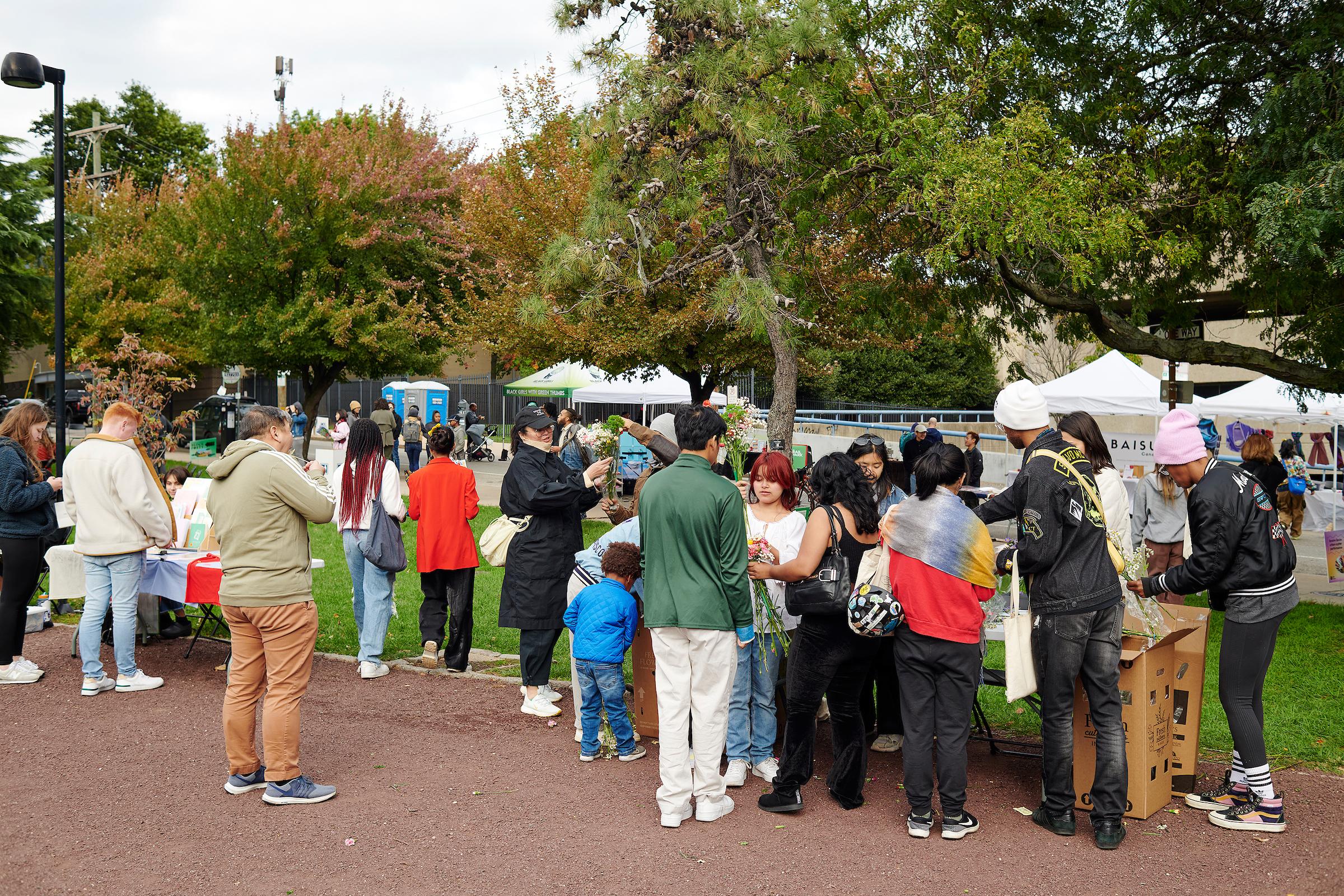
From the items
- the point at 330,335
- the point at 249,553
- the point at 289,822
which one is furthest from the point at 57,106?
the point at 330,335

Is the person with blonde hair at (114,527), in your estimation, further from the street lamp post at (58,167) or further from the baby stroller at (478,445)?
the baby stroller at (478,445)

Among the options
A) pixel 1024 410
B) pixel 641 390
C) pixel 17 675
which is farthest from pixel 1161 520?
pixel 641 390

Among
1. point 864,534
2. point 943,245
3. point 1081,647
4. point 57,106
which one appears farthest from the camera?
point 57,106

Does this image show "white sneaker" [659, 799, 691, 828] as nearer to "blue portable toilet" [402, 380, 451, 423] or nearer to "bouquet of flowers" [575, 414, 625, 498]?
"bouquet of flowers" [575, 414, 625, 498]

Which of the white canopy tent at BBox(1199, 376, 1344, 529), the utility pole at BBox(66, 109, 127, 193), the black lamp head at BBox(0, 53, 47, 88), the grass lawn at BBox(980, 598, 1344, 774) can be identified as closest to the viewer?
the grass lawn at BBox(980, 598, 1344, 774)

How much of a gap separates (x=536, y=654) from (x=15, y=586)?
3632 mm

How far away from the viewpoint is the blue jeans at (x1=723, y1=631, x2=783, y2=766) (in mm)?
5273

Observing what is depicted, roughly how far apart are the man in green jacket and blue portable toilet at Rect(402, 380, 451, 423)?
83.8ft

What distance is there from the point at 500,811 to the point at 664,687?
40.0 inches

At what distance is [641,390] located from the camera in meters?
19.3

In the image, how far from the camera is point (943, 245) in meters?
8.86

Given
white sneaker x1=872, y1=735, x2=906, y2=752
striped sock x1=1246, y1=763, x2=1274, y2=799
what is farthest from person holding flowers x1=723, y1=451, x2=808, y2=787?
striped sock x1=1246, y1=763, x2=1274, y2=799

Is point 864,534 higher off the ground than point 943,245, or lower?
lower

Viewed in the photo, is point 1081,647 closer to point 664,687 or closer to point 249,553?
point 664,687
